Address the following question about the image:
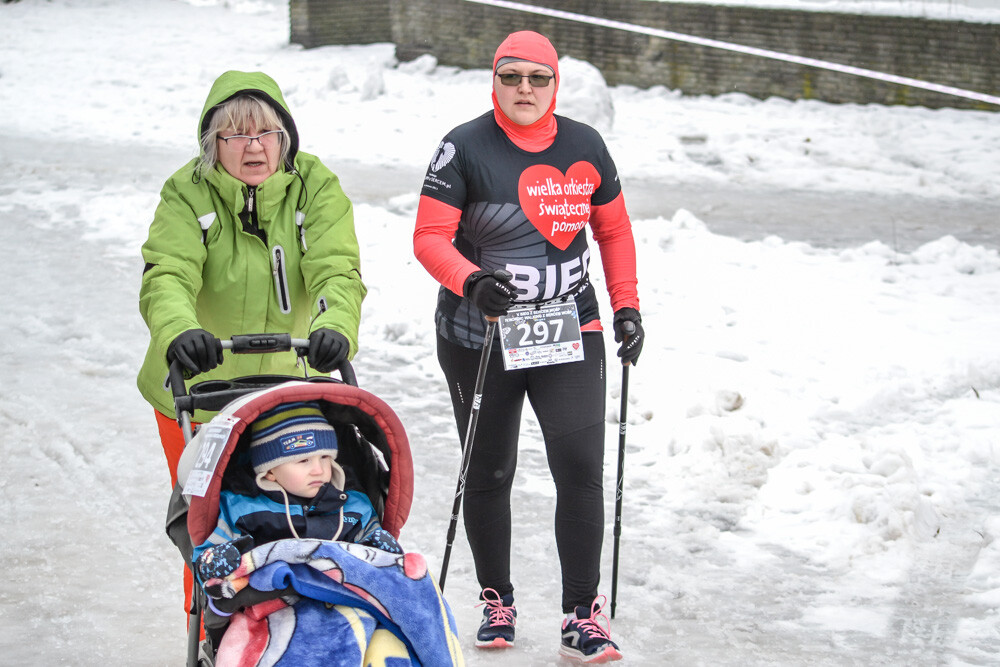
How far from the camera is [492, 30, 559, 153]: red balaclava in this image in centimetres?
373

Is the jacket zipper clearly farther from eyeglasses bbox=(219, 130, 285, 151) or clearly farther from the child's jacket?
the child's jacket

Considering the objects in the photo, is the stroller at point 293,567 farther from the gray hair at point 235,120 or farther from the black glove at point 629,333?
the black glove at point 629,333

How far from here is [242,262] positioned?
3.37 meters

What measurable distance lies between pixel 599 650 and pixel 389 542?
46.7 inches

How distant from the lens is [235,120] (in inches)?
129

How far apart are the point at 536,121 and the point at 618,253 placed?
0.59m

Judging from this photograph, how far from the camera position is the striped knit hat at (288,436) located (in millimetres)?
2914

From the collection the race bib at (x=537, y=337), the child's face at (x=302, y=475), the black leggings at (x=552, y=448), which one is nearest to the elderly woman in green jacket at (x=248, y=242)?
the child's face at (x=302, y=475)

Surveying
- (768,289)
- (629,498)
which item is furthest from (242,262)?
(768,289)

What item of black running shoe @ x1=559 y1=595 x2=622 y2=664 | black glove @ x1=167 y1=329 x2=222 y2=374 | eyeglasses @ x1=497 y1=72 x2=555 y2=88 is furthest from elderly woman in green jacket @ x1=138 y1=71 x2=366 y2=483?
black running shoe @ x1=559 y1=595 x2=622 y2=664

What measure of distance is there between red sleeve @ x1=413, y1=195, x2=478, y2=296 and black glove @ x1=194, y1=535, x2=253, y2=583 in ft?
4.00

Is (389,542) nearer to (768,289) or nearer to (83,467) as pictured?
(83,467)

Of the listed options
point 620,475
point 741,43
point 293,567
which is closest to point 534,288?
point 620,475

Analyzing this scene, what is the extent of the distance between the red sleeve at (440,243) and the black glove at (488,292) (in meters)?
0.08
